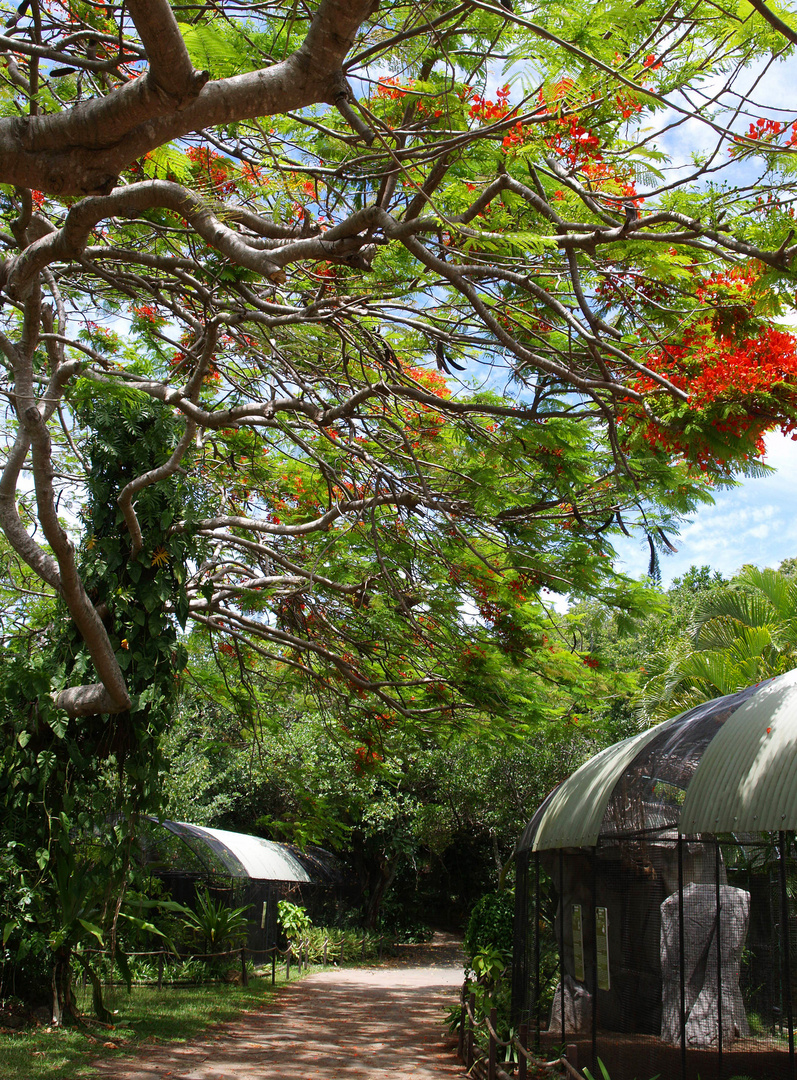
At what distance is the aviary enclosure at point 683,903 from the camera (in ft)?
19.6

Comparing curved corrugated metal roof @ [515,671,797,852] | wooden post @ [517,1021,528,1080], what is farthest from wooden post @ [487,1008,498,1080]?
curved corrugated metal roof @ [515,671,797,852]

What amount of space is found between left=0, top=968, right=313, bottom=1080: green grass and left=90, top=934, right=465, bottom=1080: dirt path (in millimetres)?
253

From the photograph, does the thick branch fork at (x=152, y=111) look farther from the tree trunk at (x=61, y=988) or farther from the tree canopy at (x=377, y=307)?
the tree trunk at (x=61, y=988)

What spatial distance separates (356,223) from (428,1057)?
9115 mm

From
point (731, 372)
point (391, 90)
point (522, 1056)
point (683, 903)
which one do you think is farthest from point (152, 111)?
point (522, 1056)

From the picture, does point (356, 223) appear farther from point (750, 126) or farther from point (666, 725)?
point (666, 725)

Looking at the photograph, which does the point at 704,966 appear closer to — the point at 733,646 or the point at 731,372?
the point at 731,372

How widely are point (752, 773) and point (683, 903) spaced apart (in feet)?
5.98

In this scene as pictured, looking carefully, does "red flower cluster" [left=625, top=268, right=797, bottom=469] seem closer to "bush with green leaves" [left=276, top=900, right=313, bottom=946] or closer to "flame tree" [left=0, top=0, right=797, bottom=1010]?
"flame tree" [left=0, top=0, right=797, bottom=1010]

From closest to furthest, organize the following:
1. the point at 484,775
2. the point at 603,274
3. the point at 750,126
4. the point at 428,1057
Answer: the point at 750,126 < the point at 603,274 < the point at 428,1057 < the point at 484,775

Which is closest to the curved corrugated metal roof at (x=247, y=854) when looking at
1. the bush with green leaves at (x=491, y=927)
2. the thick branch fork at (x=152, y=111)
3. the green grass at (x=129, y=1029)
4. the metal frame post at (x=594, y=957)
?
the green grass at (x=129, y=1029)

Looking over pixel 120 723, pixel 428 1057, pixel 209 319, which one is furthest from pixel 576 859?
pixel 209 319

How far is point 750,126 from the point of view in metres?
4.62

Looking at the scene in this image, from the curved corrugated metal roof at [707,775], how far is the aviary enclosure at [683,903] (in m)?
0.02
